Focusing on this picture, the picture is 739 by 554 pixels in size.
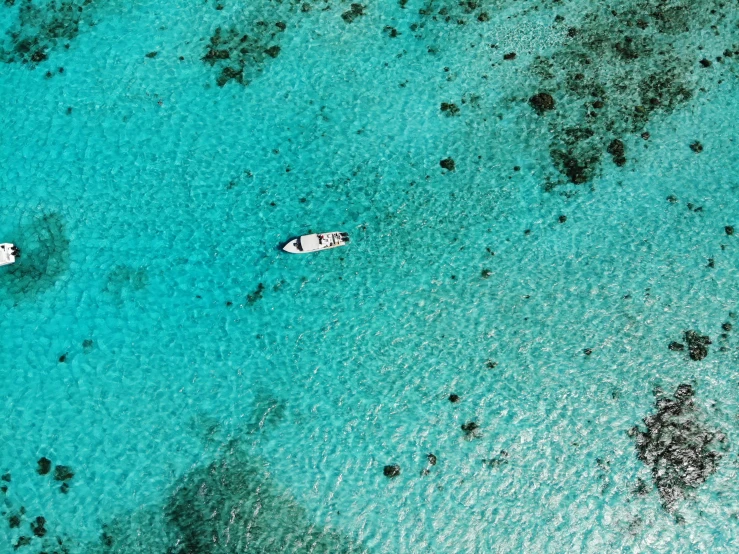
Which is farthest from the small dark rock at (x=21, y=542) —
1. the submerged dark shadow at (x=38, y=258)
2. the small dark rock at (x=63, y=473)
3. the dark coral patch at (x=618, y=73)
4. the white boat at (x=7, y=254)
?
the dark coral patch at (x=618, y=73)

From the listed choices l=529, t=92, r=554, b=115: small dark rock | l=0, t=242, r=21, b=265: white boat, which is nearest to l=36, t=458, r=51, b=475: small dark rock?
l=0, t=242, r=21, b=265: white boat

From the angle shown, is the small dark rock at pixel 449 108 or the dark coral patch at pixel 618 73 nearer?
the dark coral patch at pixel 618 73

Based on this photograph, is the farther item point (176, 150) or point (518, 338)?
point (176, 150)

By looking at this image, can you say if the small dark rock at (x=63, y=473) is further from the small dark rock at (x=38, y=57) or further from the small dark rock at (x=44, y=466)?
the small dark rock at (x=38, y=57)

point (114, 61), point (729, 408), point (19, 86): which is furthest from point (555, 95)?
point (19, 86)

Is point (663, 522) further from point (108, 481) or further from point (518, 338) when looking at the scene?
point (108, 481)
